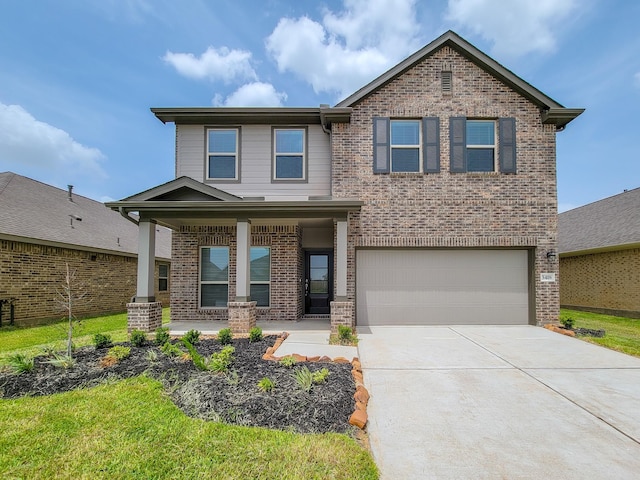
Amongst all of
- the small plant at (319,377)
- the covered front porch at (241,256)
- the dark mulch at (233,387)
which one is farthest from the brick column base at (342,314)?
the small plant at (319,377)

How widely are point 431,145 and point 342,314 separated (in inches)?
210

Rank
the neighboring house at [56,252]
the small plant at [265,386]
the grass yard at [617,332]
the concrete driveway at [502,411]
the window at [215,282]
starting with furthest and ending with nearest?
the window at [215,282] → the neighboring house at [56,252] → the grass yard at [617,332] → the small plant at [265,386] → the concrete driveway at [502,411]

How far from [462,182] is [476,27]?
5.27 metres

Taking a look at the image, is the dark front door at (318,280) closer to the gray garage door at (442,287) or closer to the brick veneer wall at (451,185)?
the gray garage door at (442,287)

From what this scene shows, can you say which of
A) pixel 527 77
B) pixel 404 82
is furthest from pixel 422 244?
pixel 527 77

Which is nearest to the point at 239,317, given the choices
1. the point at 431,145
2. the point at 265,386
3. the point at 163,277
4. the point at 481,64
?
the point at 265,386

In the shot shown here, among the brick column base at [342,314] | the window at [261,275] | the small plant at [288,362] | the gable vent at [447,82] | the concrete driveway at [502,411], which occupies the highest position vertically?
the gable vent at [447,82]

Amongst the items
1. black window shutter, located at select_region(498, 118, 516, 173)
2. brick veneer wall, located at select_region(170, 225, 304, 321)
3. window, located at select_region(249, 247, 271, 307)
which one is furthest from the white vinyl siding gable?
black window shutter, located at select_region(498, 118, 516, 173)

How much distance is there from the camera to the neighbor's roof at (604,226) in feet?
42.2

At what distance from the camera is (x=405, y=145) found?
9.75m

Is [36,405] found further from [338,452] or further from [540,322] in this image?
[540,322]

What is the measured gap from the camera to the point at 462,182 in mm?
9609

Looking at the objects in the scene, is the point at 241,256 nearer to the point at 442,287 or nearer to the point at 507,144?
the point at 442,287

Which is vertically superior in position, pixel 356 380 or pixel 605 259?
pixel 605 259
